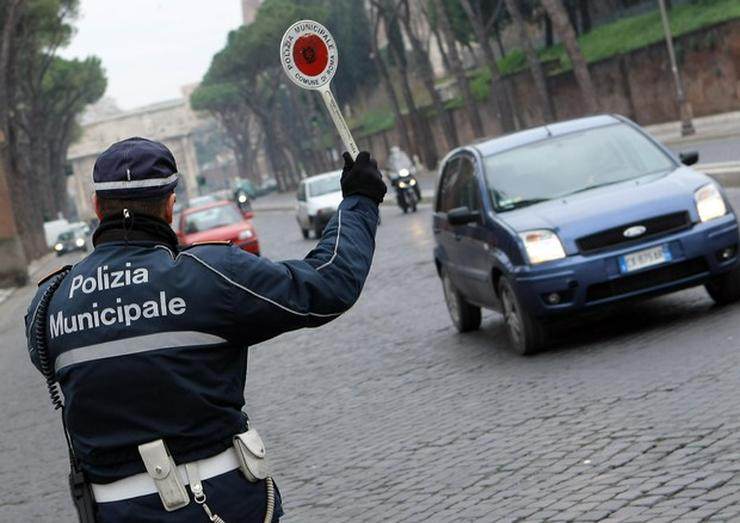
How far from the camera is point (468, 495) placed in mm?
7152

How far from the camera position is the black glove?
3.93 meters

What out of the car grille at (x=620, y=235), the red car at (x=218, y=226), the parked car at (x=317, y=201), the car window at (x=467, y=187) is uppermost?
the car window at (x=467, y=187)

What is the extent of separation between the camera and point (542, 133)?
12703 mm

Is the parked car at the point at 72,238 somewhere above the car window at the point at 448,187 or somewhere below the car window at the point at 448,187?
below

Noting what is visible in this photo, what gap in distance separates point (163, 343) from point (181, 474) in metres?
0.29

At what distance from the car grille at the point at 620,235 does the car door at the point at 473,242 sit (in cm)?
90

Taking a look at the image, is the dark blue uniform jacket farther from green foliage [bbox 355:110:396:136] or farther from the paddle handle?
green foliage [bbox 355:110:396:136]

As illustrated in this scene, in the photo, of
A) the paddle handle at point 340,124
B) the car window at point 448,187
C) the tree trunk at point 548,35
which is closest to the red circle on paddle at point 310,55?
the paddle handle at point 340,124

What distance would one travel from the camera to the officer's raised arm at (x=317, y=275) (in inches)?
142

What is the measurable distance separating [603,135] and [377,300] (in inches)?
239

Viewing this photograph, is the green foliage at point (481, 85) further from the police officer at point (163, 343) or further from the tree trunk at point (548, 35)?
the police officer at point (163, 343)

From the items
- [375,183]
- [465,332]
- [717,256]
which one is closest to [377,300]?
[465,332]

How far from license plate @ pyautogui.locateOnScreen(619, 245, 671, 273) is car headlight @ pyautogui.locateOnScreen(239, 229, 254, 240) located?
21413 millimetres

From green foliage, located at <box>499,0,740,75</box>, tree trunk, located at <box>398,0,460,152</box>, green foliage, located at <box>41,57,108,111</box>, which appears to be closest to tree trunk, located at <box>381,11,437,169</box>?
tree trunk, located at <box>398,0,460,152</box>
